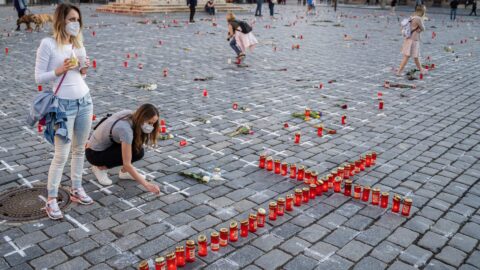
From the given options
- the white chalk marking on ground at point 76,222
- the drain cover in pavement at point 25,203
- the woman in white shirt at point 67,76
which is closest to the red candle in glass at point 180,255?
the white chalk marking on ground at point 76,222

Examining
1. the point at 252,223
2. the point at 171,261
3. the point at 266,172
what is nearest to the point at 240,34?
the point at 266,172

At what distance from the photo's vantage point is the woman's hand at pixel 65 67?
4.51 m

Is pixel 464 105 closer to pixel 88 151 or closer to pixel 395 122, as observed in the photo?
pixel 395 122

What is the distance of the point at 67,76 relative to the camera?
4.77m

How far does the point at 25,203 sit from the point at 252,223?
271 centimetres

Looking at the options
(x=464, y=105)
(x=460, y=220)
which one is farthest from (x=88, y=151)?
(x=464, y=105)

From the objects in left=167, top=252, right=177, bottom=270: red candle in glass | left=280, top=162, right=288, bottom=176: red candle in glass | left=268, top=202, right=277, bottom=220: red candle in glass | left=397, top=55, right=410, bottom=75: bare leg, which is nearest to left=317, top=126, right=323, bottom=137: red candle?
left=280, top=162, right=288, bottom=176: red candle in glass

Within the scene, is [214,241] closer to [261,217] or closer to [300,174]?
[261,217]

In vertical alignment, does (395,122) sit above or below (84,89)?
below

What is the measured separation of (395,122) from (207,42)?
39.9 feet

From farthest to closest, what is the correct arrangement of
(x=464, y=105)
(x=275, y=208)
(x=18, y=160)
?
(x=464, y=105)
(x=18, y=160)
(x=275, y=208)

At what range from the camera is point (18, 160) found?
22.0ft

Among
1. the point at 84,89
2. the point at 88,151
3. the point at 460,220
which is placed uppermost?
the point at 84,89

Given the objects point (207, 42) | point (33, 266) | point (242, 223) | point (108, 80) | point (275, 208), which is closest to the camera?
point (33, 266)
